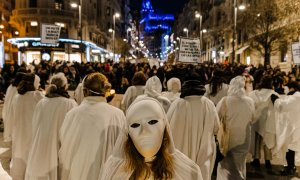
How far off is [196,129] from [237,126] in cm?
161

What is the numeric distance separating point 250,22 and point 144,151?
32018mm

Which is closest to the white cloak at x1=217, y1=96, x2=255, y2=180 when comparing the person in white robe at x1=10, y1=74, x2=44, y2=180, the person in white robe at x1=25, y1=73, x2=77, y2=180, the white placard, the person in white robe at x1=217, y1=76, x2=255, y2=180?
the person in white robe at x1=217, y1=76, x2=255, y2=180

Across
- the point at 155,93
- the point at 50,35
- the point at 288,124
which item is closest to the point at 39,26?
the point at 50,35

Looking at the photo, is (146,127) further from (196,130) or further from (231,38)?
(231,38)

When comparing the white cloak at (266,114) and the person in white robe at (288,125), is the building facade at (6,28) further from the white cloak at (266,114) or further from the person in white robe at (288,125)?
the person in white robe at (288,125)

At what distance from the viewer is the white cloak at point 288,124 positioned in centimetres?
843

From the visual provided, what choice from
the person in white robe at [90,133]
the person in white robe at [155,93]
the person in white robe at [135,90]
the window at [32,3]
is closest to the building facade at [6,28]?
the window at [32,3]

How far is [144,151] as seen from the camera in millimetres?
2260

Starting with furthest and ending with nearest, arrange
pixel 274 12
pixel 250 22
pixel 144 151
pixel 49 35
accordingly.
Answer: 1. pixel 250 22
2. pixel 274 12
3. pixel 49 35
4. pixel 144 151

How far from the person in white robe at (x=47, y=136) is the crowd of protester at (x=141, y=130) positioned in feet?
0.04

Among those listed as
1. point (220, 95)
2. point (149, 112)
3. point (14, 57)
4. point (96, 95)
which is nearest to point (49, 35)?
point (220, 95)

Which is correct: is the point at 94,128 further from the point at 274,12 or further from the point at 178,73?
the point at 274,12

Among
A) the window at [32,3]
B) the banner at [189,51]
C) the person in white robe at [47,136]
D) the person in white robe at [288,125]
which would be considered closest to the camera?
the person in white robe at [47,136]

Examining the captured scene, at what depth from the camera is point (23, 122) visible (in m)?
7.19
